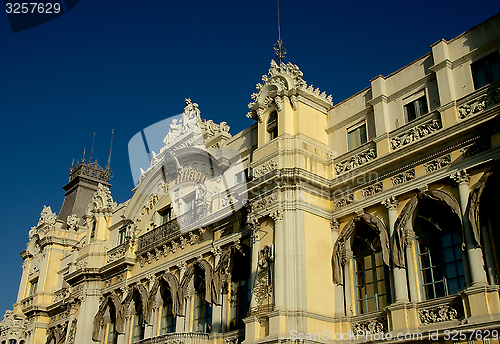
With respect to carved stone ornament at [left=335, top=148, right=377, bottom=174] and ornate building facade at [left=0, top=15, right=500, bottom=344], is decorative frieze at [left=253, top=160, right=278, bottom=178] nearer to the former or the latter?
ornate building facade at [left=0, top=15, right=500, bottom=344]

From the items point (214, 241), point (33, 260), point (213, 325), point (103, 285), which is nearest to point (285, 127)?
point (214, 241)

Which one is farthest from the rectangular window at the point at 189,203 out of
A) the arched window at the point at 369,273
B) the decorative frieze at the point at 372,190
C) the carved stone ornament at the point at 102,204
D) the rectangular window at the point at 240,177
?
the decorative frieze at the point at 372,190

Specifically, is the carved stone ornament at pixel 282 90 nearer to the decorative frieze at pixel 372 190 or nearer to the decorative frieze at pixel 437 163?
the decorative frieze at pixel 372 190

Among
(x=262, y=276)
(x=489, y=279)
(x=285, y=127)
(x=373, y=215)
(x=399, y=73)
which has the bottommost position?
(x=489, y=279)

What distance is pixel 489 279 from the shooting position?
46.9 ft

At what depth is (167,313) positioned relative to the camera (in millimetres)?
24938

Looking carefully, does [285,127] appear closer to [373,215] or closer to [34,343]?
[373,215]

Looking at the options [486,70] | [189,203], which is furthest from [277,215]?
[189,203]

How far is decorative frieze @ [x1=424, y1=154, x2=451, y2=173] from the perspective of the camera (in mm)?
16484

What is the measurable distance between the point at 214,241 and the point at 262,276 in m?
4.98

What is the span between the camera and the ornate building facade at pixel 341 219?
1551 cm

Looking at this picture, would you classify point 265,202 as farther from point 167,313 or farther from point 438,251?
point 167,313

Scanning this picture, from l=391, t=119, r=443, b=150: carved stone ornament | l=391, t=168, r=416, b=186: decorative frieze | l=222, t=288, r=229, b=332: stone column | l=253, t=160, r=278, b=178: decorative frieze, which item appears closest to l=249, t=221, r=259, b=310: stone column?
l=253, t=160, r=278, b=178: decorative frieze

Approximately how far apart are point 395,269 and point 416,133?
4459mm
